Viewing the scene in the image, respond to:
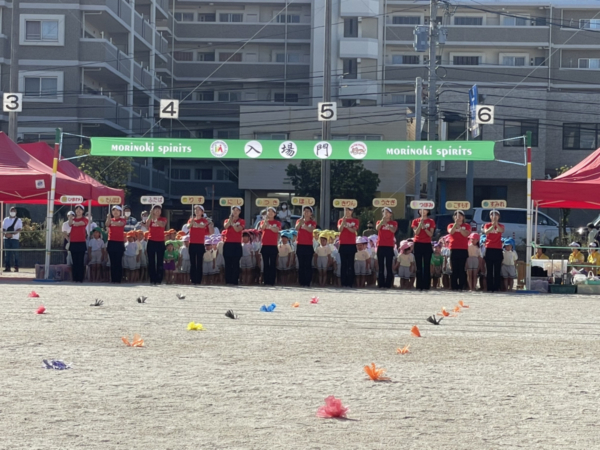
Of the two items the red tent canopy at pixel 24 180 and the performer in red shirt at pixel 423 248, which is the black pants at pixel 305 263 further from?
the red tent canopy at pixel 24 180

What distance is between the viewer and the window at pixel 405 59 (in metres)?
67.7

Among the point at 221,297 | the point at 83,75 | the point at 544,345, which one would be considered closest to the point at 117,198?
the point at 221,297

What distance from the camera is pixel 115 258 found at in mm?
21922

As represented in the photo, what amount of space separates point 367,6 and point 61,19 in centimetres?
2112

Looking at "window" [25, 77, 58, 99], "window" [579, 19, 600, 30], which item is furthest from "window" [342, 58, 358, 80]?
"window" [25, 77, 58, 99]

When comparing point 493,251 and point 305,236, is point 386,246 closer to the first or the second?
point 305,236

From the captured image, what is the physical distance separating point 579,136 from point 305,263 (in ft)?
129

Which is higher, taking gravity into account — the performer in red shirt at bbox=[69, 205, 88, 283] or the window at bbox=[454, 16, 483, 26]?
the window at bbox=[454, 16, 483, 26]

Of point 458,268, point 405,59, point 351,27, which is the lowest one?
point 458,268

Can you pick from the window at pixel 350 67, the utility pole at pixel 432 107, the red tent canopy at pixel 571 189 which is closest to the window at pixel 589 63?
the window at pixel 350 67

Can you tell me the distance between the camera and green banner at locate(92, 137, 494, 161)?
23.3m

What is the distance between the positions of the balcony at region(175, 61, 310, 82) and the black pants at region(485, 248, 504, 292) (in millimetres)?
45705

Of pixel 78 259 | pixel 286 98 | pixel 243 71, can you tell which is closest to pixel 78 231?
pixel 78 259

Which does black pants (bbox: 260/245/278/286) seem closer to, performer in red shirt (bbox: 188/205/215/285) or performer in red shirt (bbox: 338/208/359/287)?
performer in red shirt (bbox: 188/205/215/285)
